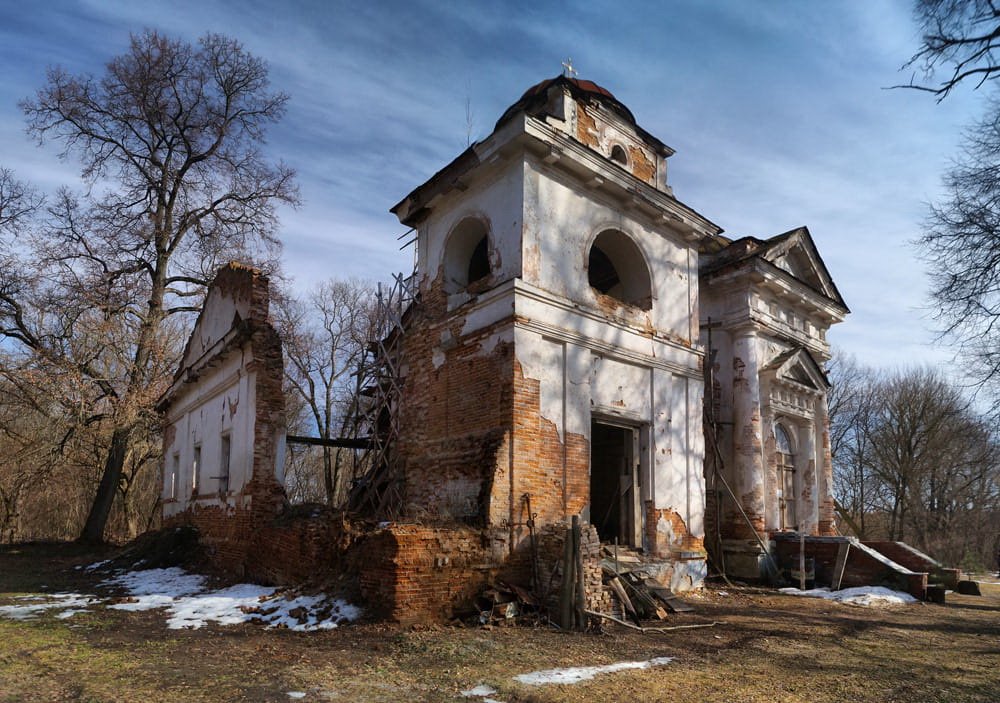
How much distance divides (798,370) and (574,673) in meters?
14.4

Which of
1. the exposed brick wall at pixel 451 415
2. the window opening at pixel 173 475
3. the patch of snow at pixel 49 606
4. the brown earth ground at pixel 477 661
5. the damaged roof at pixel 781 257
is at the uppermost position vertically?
the damaged roof at pixel 781 257

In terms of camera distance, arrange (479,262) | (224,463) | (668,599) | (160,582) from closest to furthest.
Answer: (668,599) < (160,582) < (479,262) < (224,463)

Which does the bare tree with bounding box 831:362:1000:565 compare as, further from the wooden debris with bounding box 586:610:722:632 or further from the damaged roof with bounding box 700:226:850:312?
the wooden debris with bounding box 586:610:722:632

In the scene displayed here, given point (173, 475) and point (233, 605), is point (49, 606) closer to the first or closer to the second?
point (233, 605)

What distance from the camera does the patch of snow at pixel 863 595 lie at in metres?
13.7

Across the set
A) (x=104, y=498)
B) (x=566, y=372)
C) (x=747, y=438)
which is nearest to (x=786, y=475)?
(x=747, y=438)

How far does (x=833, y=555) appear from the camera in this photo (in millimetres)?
15641

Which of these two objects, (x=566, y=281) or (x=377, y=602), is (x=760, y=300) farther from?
(x=377, y=602)

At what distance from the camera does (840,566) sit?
15227mm

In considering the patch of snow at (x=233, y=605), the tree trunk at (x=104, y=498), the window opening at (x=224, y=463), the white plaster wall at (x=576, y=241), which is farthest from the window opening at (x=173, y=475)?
the white plaster wall at (x=576, y=241)

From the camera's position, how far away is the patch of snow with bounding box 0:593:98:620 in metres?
9.97

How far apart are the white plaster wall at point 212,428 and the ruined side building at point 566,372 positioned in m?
0.11

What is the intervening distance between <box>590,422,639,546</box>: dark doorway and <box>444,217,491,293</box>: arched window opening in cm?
403

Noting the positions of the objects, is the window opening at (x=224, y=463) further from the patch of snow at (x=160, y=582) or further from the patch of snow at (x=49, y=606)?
the patch of snow at (x=49, y=606)
